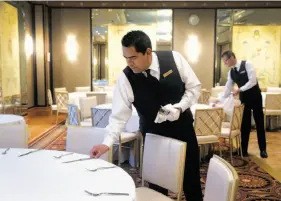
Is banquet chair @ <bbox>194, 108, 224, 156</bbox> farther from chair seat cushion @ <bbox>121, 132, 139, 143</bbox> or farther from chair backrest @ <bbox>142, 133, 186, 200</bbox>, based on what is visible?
chair backrest @ <bbox>142, 133, 186, 200</bbox>

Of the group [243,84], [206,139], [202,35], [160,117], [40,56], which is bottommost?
[206,139]

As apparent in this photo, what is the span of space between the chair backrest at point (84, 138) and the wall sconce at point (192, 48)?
27.3ft

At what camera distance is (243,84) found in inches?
187

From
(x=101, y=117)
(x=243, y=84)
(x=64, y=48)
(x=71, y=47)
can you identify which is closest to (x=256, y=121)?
(x=243, y=84)

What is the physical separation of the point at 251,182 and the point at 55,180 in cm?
279

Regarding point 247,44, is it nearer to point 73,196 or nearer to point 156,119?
point 156,119

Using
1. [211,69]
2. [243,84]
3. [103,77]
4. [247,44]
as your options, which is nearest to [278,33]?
[247,44]

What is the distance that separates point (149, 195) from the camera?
7.14ft

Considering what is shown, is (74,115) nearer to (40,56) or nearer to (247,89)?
(247,89)

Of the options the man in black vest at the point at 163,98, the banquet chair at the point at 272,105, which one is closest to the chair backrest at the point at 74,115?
the man in black vest at the point at 163,98

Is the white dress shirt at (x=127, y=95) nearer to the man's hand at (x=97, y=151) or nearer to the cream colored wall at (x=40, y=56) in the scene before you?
the man's hand at (x=97, y=151)

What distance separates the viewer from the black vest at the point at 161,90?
7.04 ft

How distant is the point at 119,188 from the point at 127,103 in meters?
0.83

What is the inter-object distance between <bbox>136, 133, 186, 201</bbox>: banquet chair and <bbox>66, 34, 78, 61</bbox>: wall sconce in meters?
8.69
